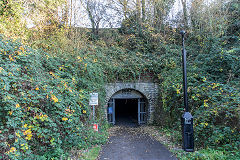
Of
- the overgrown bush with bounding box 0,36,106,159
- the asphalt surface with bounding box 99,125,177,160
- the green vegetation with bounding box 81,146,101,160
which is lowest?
the asphalt surface with bounding box 99,125,177,160

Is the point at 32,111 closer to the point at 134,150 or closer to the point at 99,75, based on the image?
the point at 134,150

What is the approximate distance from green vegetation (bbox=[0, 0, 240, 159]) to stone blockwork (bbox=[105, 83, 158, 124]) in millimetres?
409

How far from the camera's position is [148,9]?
494 inches

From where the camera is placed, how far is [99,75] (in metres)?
8.51

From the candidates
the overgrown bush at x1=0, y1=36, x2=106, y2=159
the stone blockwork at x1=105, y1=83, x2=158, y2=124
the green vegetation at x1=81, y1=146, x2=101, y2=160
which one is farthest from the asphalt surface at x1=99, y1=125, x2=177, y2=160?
the stone blockwork at x1=105, y1=83, x2=158, y2=124

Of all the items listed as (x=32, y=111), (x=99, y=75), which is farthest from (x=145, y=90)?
(x=32, y=111)

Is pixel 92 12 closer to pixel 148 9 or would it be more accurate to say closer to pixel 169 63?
pixel 148 9

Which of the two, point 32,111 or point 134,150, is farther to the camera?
point 134,150

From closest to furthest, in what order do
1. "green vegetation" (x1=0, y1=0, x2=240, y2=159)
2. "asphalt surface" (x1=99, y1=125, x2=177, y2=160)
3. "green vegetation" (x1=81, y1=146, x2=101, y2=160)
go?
"green vegetation" (x1=0, y1=0, x2=240, y2=159), "green vegetation" (x1=81, y1=146, x2=101, y2=160), "asphalt surface" (x1=99, y1=125, x2=177, y2=160)

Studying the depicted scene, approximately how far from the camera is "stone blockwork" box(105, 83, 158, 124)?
9797mm

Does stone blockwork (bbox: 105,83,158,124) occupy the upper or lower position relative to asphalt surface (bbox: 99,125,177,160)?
upper

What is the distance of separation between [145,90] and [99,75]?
335 cm

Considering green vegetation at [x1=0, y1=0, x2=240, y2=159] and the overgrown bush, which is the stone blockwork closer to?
green vegetation at [x1=0, y1=0, x2=240, y2=159]

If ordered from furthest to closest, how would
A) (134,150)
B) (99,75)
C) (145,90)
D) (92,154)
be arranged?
(145,90), (99,75), (134,150), (92,154)
